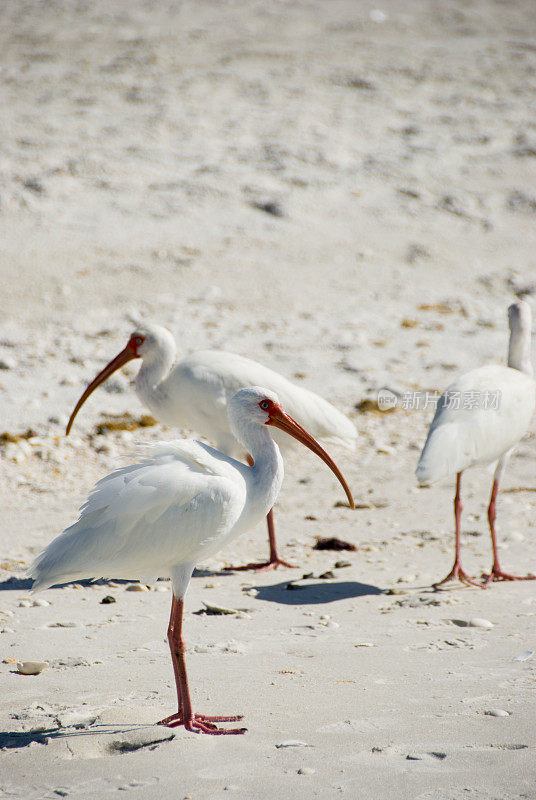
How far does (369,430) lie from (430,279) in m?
5.22

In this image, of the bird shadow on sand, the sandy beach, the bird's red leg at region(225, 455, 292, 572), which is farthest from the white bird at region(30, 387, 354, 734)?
the bird's red leg at region(225, 455, 292, 572)

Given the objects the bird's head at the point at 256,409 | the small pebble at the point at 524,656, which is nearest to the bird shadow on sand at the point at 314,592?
the small pebble at the point at 524,656

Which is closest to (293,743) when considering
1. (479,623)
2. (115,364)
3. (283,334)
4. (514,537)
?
(479,623)

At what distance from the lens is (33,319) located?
11648mm

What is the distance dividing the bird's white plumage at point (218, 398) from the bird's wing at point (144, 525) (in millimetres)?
2884

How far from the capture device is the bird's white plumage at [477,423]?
627 cm

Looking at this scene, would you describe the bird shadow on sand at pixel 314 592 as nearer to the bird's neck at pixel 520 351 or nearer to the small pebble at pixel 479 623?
the small pebble at pixel 479 623

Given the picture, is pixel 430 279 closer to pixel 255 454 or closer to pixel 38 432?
pixel 38 432

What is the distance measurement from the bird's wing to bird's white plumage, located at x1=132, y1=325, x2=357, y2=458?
2884 mm

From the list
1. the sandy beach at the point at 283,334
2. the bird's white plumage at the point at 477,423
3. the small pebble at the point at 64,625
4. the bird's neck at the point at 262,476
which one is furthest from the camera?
the bird's white plumage at the point at 477,423

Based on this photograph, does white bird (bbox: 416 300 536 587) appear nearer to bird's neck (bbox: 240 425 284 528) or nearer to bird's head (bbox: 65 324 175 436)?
bird's neck (bbox: 240 425 284 528)

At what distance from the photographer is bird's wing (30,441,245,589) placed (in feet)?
14.0

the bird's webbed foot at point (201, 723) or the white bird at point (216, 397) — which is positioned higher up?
the white bird at point (216, 397)

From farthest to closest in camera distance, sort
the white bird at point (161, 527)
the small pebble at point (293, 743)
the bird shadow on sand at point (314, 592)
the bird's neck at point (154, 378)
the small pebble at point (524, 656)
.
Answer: the bird's neck at point (154, 378) → the bird shadow on sand at point (314, 592) → the small pebble at point (524, 656) → the white bird at point (161, 527) → the small pebble at point (293, 743)
